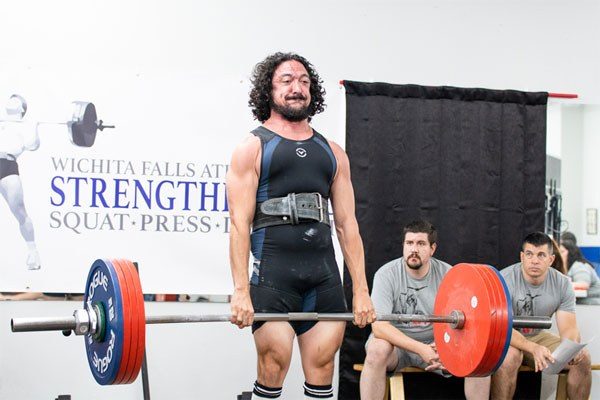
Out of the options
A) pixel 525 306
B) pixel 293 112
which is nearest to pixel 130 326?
pixel 293 112

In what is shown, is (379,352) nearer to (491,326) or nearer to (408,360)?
(408,360)

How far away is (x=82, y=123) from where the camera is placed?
4.50 metres

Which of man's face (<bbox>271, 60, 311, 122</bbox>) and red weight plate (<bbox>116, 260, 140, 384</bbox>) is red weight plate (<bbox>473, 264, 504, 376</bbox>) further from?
red weight plate (<bbox>116, 260, 140, 384</bbox>)

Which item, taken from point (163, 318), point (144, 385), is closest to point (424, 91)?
point (144, 385)

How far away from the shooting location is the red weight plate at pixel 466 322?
322 centimetres

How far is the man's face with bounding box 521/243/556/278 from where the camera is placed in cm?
454

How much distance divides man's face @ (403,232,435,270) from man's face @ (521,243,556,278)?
1.68 ft

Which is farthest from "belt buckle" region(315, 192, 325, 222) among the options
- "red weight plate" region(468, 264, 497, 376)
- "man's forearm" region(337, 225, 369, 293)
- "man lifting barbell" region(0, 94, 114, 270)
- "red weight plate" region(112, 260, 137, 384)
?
"man lifting barbell" region(0, 94, 114, 270)

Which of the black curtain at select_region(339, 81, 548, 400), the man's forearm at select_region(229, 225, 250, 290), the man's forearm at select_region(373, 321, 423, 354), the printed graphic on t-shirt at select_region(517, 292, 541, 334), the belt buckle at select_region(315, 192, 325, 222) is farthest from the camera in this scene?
the black curtain at select_region(339, 81, 548, 400)

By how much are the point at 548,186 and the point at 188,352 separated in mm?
2045

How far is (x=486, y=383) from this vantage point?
430cm

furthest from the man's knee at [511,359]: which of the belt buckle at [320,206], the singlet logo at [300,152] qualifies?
the singlet logo at [300,152]

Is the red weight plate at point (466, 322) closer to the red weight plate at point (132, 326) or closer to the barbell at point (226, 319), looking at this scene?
the barbell at point (226, 319)

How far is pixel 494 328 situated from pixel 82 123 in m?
2.29
